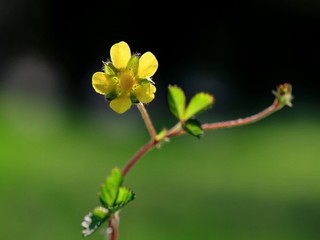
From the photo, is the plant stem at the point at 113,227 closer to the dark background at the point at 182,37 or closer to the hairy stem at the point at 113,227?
the hairy stem at the point at 113,227

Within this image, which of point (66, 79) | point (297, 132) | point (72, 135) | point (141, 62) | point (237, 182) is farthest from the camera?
point (66, 79)

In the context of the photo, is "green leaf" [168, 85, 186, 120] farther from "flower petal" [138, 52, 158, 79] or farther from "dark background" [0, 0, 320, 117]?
"dark background" [0, 0, 320, 117]

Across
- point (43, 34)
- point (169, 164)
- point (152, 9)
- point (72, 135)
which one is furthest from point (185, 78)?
point (169, 164)

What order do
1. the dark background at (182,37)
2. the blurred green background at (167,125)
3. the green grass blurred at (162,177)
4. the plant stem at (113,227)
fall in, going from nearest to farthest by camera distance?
1. the plant stem at (113,227)
2. the green grass blurred at (162,177)
3. the blurred green background at (167,125)
4. the dark background at (182,37)

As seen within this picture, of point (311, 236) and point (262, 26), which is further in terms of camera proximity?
point (262, 26)

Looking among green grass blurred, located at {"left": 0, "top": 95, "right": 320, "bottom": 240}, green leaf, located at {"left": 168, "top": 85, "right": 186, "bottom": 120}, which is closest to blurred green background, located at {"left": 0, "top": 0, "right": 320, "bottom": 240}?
green grass blurred, located at {"left": 0, "top": 95, "right": 320, "bottom": 240}

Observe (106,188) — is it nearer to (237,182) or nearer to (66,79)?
(237,182)

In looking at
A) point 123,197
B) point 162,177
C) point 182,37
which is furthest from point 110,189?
point 182,37

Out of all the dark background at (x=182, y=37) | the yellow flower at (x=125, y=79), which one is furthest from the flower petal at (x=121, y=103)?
the dark background at (x=182, y=37)
